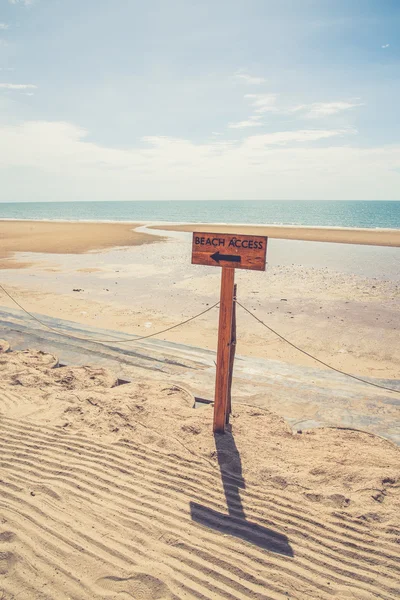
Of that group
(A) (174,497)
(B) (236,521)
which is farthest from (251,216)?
(B) (236,521)

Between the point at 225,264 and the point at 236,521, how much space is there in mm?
2851

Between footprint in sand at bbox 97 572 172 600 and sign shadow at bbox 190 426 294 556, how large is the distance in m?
0.71

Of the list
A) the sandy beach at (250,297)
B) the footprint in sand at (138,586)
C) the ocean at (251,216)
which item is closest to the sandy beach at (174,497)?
the footprint in sand at (138,586)

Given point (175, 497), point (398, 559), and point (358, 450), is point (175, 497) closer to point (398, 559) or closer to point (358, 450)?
point (398, 559)

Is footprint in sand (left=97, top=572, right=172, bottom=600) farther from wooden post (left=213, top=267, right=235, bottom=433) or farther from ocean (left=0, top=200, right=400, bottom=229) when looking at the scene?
ocean (left=0, top=200, right=400, bottom=229)

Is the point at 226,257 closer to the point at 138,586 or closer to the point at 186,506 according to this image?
the point at 186,506

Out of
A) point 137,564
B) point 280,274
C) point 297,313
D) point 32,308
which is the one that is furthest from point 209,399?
point 280,274

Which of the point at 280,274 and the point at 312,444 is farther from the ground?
the point at 280,274

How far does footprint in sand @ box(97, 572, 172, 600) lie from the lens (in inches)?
109

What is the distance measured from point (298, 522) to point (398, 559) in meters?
0.84

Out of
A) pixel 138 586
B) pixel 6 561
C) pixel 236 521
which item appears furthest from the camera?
pixel 236 521

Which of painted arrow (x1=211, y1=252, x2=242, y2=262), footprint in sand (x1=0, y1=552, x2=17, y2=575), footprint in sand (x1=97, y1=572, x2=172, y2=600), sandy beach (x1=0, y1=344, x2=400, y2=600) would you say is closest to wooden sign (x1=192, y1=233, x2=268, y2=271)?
painted arrow (x1=211, y1=252, x2=242, y2=262)

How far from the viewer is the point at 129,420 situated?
17.3 ft

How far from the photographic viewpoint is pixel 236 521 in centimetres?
351
